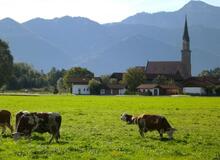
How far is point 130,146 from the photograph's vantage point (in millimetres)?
22000

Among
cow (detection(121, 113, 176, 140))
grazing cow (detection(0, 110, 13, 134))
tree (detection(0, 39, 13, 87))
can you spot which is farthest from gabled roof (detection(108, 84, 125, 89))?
cow (detection(121, 113, 176, 140))

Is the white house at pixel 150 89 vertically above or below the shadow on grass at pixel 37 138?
above

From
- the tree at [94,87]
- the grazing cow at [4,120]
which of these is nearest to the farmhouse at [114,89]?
the tree at [94,87]

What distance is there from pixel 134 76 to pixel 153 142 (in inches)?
6233

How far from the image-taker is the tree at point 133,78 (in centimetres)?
17912

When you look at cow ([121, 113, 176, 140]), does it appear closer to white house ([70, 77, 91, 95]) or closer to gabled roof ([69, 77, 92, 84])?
white house ([70, 77, 91, 95])

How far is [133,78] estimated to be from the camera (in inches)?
7136

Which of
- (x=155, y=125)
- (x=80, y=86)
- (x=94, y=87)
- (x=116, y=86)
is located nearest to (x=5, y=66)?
(x=94, y=87)

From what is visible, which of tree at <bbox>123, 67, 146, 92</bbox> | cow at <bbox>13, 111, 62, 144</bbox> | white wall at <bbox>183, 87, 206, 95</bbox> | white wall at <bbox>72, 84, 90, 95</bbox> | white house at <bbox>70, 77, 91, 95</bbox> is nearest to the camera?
cow at <bbox>13, 111, 62, 144</bbox>

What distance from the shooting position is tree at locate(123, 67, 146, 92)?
179125 mm

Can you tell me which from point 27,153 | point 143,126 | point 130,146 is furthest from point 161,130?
point 27,153

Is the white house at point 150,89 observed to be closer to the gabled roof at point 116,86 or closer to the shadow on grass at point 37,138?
the gabled roof at point 116,86

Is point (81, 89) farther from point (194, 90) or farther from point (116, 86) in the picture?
point (194, 90)

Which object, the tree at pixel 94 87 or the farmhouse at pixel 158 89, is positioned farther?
the tree at pixel 94 87
